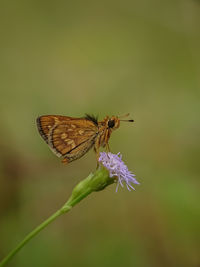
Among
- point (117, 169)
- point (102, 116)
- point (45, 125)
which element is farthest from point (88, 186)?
point (102, 116)

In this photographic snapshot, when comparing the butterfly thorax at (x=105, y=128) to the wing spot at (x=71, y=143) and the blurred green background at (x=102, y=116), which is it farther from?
the blurred green background at (x=102, y=116)

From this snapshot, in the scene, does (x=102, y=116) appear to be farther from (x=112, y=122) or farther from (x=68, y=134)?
(x=68, y=134)

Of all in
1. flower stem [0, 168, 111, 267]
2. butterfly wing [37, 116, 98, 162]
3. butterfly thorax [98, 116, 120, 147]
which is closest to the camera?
flower stem [0, 168, 111, 267]

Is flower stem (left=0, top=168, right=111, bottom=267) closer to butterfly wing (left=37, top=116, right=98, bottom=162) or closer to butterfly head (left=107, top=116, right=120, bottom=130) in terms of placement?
butterfly wing (left=37, top=116, right=98, bottom=162)

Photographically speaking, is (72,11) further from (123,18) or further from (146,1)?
(146,1)

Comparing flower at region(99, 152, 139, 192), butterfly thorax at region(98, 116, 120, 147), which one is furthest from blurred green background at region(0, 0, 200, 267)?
butterfly thorax at region(98, 116, 120, 147)

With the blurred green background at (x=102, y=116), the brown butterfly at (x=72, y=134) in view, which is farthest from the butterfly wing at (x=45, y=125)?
Answer: the blurred green background at (x=102, y=116)
